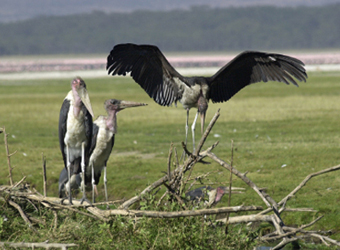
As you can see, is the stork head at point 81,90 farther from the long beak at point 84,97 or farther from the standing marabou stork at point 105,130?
the standing marabou stork at point 105,130

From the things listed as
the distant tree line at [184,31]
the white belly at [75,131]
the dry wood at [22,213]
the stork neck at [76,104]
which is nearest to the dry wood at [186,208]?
the dry wood at [22,213]

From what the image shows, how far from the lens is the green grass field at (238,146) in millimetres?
8922

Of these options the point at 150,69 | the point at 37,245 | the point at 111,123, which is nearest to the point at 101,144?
the point at 111,123

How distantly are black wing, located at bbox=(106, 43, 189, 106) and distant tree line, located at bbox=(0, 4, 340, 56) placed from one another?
5090 inches

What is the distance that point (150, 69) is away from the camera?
684 centimetres

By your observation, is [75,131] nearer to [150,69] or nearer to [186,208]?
[150,69]

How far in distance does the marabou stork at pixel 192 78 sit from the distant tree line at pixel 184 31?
424 feet

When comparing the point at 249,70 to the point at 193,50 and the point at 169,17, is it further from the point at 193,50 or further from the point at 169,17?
the point at 169,17

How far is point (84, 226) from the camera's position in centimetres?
633

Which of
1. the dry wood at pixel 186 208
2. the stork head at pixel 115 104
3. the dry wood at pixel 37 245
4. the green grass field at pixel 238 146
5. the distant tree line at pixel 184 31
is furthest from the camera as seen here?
the distant tree line at pixel 184 31

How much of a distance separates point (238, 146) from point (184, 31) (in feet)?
514

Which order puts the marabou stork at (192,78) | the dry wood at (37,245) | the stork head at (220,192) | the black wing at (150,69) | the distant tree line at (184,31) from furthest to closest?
the distant tree line at (184,31) < the stork head at (220,192) < the marabou stork at (192,78) < the black wing at (150,69) < the dry wood at (37,245)

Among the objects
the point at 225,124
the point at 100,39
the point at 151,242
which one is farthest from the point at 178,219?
the point at 100,39

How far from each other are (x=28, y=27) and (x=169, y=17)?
43.7m
